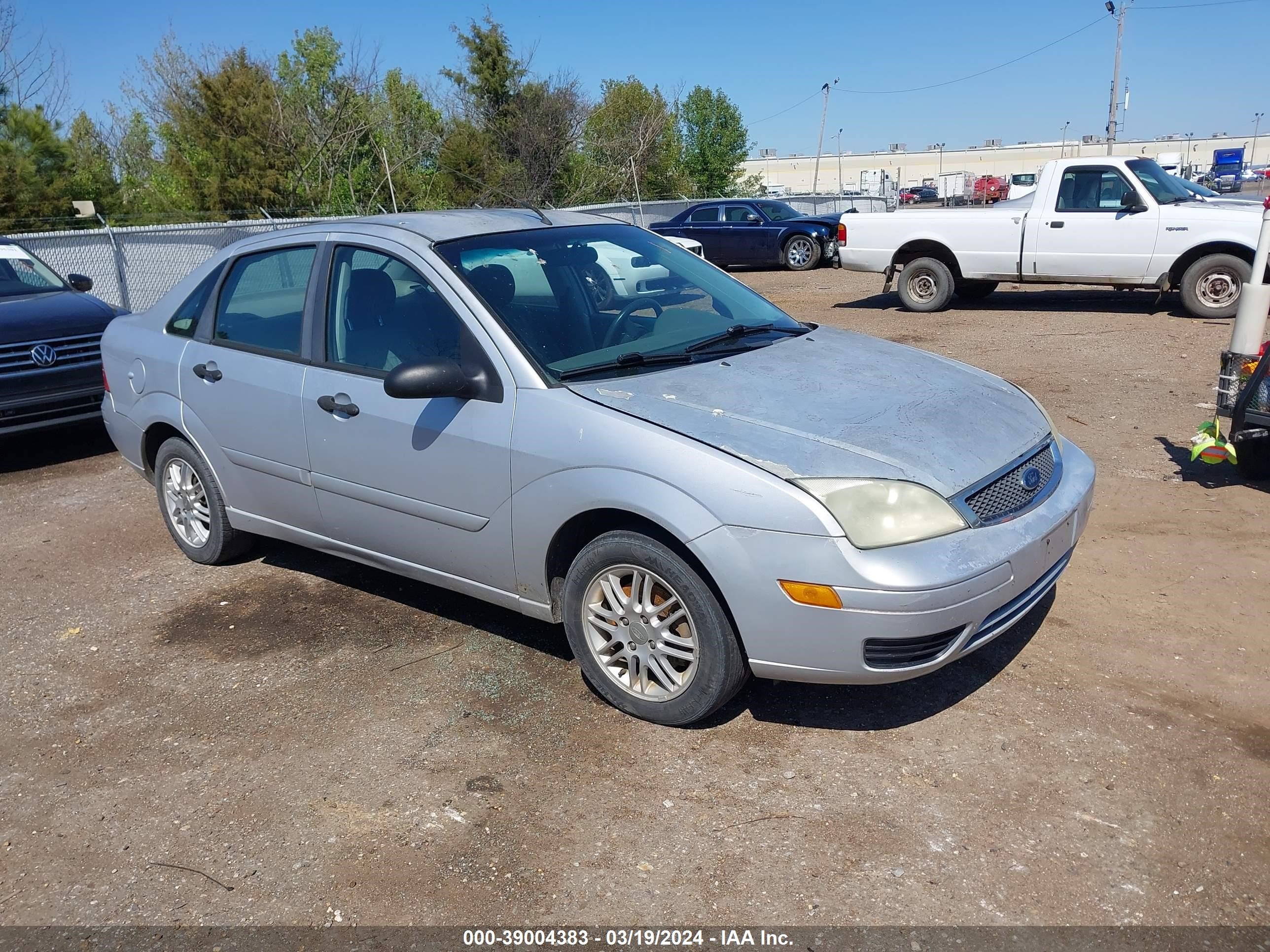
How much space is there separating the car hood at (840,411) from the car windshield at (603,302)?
0.53 ft

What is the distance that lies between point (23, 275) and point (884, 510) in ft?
27.1

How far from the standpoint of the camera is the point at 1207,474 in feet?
20.1

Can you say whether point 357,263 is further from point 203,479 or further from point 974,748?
point 974,748

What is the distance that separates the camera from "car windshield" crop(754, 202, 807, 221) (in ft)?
68.0

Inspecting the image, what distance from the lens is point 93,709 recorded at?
13.3 ft

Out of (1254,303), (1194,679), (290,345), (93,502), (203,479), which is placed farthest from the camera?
(93,502)

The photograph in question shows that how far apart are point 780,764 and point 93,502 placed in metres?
5.37

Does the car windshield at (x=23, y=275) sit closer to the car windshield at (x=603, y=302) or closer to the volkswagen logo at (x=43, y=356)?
the volkswagen logo at (x=43, y=356)

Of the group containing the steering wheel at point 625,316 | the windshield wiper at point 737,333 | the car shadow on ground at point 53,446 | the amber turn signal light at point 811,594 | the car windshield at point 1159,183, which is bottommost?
the car shadow on ground at point 53,446

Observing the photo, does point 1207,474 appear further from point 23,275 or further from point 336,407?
point 23,275

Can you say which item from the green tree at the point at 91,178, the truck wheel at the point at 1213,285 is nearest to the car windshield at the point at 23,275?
the truck wheel at the point at 1213,285

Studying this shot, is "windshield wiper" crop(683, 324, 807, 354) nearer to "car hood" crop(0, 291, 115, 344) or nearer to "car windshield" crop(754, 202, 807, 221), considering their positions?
"car hood" crop(0, 291, 115, 344)

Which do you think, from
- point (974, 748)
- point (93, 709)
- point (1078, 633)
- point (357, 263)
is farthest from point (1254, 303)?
point (93, 709)

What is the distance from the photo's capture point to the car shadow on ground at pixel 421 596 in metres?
4.42
